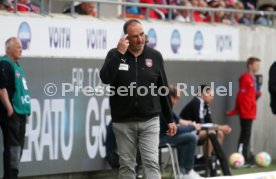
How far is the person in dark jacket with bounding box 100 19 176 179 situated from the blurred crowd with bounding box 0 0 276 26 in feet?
10.5

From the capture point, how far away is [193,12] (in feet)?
54.2

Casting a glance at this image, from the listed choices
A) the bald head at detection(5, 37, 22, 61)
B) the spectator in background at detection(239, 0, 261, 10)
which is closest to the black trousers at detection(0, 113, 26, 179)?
the bald head at detection(5, 37, 22, 61)

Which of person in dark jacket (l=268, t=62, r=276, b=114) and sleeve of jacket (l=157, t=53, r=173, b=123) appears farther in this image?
person in dark jacket (l=268, t=62, r=276, b=114)

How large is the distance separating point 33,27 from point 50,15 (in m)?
0.55

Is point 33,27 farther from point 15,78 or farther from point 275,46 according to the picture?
point 275,46

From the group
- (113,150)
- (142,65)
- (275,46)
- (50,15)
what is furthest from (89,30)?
(275,46)

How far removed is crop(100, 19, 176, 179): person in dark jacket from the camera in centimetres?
998

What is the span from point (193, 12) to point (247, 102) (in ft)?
6.22

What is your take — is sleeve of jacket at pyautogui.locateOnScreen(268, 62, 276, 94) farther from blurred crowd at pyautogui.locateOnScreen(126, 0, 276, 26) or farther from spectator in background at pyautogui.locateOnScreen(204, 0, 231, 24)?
spectator in background at pyautogui.locateOnScreen(204, 0, 231, 24)

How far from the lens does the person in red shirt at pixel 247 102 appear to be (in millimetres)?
16359

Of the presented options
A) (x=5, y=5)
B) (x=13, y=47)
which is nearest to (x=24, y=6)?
(x=5, y=5)

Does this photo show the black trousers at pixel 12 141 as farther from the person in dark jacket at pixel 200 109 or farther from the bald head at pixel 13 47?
the person in dark jacket at pixel 200 109

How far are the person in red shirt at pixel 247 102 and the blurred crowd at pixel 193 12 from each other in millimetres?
1174

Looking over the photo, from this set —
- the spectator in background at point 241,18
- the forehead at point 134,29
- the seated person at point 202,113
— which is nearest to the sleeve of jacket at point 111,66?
the forehead at point 134,29
